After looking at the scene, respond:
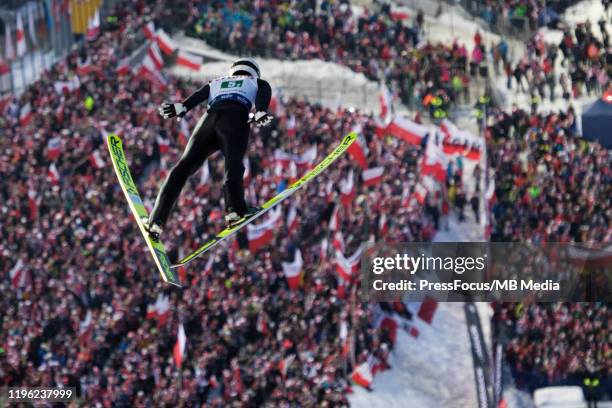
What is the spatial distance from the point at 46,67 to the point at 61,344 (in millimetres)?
16716

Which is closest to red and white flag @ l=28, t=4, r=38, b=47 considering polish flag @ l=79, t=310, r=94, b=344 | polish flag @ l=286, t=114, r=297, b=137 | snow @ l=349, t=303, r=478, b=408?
polish flag @ l=286, t=114, r=297, b=137

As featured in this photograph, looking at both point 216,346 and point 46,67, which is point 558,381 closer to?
point 216,346

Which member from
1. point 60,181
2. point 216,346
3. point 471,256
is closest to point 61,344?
point 216,346

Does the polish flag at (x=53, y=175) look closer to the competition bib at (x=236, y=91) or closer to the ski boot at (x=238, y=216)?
the ski boot at (x=238, y=216)

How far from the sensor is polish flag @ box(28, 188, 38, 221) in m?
36.3

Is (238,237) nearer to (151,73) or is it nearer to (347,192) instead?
(347,192)

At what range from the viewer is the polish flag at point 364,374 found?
3062 cm

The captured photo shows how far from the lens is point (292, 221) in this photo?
33.8 m

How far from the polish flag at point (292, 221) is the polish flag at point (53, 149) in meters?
6.95

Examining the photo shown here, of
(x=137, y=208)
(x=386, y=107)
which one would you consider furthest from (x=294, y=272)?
(x=137, y=208)

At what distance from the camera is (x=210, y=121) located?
59.6 feet

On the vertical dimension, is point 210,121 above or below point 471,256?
above

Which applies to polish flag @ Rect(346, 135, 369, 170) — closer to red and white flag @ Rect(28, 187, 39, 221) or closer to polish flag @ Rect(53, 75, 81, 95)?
red and white flag @ Rect(28, 187, 39, 221)

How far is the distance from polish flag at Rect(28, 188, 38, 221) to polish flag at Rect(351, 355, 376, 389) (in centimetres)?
953
